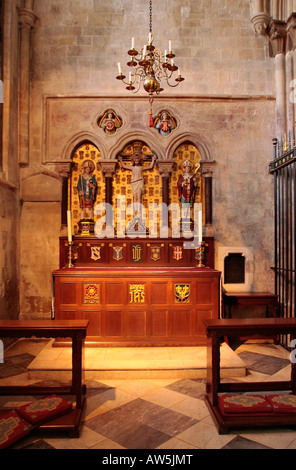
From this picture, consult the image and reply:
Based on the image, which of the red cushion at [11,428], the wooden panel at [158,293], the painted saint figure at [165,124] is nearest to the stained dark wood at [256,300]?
the wooden panel at [158,293]

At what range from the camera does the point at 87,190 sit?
747 cm

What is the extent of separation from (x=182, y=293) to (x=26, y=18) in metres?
6.17

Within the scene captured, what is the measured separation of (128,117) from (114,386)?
520 cm

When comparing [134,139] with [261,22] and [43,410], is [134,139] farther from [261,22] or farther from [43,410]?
[43,410]

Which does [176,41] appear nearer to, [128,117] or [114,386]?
[128,117]

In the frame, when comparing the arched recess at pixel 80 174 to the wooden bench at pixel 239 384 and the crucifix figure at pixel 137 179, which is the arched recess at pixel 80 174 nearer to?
the crucifix figure at pixel 137 179

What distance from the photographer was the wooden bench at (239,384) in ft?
11.2

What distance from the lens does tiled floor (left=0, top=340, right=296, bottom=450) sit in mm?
3244

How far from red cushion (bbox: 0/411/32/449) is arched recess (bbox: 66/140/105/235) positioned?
14.9ft

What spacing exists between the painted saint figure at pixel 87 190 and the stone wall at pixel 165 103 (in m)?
0.43

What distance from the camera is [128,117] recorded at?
24.8 ft

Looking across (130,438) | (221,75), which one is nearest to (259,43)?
(221,75)

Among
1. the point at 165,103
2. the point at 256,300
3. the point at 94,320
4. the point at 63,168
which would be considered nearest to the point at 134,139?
the point at 165,103

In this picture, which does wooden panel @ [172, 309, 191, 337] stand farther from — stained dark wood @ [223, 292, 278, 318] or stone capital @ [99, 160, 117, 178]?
stone capital @ [99, 160, 117, 178]
